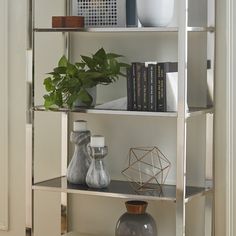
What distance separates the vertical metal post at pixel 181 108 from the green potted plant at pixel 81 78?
1.10 feet

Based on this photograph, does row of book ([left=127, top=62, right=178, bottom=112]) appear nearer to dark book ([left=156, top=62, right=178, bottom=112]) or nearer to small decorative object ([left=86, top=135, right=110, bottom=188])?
dark book ([left=156, top=62, right=178, bottom=112])

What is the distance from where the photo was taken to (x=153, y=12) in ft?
8.65

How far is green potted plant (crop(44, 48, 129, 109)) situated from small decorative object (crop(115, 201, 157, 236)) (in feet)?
1.48

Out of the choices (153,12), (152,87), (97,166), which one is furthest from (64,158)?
(153,12)

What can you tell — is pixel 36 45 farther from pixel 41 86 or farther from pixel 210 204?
pixel 210 204

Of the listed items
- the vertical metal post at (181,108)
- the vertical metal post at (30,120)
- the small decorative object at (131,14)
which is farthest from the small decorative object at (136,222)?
the small decorative object at (131,14)

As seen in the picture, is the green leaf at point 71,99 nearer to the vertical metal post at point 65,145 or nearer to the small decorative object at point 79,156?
the small decorative object at point 79,156

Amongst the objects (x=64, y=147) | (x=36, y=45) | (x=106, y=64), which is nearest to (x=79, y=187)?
(x=64, y=147)

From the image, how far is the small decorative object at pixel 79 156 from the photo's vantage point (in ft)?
9.41

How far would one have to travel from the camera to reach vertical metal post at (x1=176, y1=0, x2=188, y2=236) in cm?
252

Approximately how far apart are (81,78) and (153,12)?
39 cm
